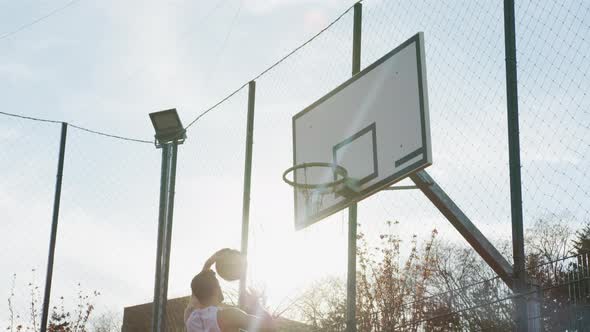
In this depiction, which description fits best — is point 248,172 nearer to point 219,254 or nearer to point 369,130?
point 369,130

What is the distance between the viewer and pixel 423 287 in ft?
40.3

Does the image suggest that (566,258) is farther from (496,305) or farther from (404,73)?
(404,73)

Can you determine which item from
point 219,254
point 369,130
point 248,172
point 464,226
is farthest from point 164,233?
point 219,254

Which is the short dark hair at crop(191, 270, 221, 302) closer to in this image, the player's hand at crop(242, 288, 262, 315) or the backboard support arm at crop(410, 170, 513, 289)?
the player's hand at crop(242, 288, 262, 315)

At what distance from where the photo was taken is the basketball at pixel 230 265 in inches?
164

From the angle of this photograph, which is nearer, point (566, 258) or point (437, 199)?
point (566, 258)

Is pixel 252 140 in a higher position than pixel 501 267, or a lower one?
higher

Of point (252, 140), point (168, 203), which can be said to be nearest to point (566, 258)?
point (252, 140)

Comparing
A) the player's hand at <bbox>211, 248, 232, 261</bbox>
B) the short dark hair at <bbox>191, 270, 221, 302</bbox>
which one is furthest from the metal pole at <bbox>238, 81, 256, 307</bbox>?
the short dark hair at <bbox>191, 270, 221, 302</bbox>

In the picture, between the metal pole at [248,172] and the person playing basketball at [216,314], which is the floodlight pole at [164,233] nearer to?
the metal pole at [248,172]

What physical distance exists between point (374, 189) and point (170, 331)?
8.96 metres

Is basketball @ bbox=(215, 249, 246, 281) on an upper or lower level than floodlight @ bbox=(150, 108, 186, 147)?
lower

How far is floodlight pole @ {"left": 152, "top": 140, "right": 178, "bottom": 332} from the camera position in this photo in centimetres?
830

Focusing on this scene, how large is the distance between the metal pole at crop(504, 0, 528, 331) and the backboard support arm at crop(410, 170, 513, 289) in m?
0.16
